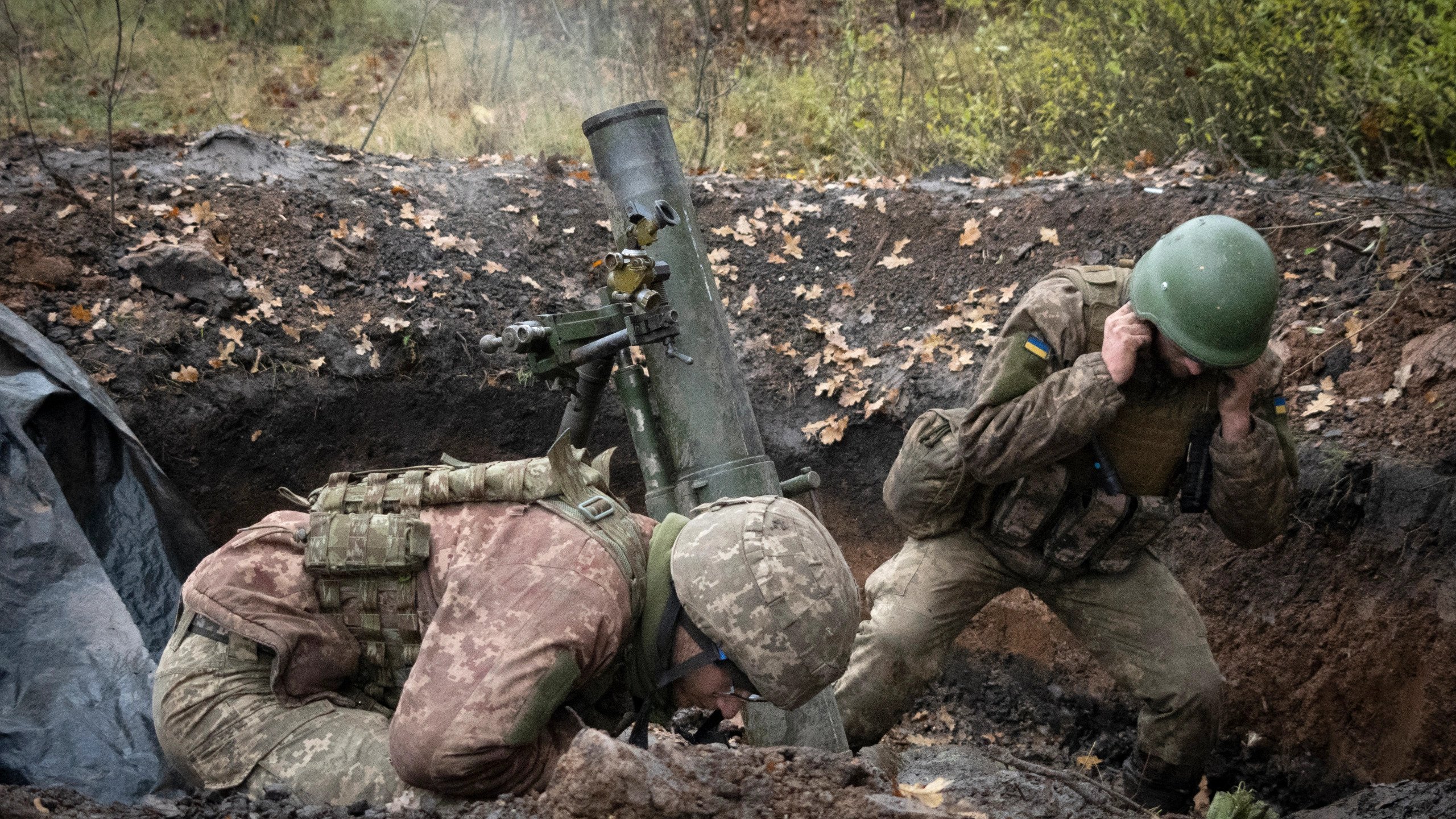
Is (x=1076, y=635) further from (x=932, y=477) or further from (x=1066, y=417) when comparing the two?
(x=1066, y=417)

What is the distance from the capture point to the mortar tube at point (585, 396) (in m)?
4.00

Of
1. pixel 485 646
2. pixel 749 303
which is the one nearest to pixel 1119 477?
pixel 485 646

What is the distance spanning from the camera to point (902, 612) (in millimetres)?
3705

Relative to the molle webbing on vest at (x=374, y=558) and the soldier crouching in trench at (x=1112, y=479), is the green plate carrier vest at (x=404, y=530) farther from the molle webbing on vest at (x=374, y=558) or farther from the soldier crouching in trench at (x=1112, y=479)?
the soldier crouching in trench at (x=1112, y=479)

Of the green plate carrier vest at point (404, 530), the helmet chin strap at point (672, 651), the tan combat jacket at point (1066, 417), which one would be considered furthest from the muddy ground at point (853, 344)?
the green plate carrier vest at point (404, 530)

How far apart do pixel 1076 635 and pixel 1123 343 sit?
119 centimetres

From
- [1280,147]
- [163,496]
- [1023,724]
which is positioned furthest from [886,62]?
[163,496]

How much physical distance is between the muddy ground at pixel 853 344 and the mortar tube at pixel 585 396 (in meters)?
1.75

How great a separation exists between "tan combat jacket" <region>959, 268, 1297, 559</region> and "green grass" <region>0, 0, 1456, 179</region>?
10.7 ft

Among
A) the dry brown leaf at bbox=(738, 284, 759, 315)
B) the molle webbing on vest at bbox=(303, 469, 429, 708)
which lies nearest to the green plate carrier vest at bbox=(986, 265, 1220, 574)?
the molle webbing on vest at bbox=(303, 469, 429, 708)

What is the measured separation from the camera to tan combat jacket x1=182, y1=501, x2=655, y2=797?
233cm

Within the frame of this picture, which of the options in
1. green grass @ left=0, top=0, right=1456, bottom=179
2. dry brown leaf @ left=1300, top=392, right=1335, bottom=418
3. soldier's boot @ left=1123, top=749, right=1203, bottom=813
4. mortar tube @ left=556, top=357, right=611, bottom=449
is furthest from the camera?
green grass @ left=0, top=0, right=1456, bottom=179

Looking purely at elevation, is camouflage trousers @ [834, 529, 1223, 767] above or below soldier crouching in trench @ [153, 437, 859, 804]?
below

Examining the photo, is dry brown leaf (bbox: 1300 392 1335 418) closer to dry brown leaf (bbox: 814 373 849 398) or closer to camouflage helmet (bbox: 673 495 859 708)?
dry brown leaf (bbox: 814 373 849 398)
